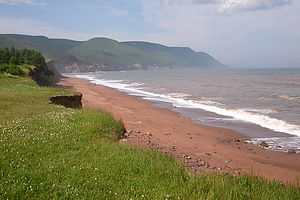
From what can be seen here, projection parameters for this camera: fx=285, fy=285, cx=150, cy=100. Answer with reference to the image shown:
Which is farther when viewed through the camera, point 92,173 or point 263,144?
point 263,144

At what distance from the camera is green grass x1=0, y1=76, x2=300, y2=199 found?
5.21m

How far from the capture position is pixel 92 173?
6.01 m

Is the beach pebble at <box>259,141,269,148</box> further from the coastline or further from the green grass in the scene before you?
the green grass

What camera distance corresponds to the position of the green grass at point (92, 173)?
17.1 feet

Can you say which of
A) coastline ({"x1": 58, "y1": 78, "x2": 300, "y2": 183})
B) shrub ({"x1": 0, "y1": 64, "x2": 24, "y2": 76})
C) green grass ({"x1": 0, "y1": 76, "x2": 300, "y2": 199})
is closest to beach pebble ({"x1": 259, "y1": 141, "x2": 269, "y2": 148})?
coastline ({"x1": 58, "y1": 78, "x2": 300, "y2": 183})

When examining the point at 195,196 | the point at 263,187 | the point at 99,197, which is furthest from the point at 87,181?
the point at 263,187

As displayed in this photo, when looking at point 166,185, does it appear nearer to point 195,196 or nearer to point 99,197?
point 195,196

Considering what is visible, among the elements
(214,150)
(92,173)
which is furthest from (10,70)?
(92,173)

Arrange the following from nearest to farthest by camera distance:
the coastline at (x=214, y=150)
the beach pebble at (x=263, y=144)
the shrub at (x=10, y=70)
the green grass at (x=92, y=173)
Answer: the green grass at (x=92, y=173) < the coastline at (x=214, y=150) < the beach pebble at (x=263, y=144) < the shrub at (x=10, y=70)

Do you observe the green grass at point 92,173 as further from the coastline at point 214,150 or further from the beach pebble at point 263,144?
the beach pebble at point 263,144

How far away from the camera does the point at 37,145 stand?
287 inches

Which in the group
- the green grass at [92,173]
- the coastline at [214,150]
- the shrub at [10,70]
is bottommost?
the coastline at [214,150]

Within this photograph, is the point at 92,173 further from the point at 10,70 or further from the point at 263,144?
the point at 10,70

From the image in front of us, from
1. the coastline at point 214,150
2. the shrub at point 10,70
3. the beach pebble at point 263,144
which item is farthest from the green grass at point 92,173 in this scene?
the shrub at point 10,70
